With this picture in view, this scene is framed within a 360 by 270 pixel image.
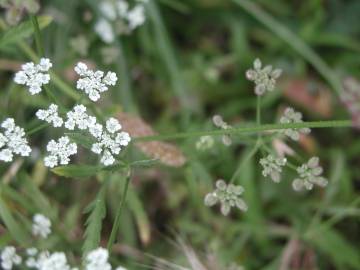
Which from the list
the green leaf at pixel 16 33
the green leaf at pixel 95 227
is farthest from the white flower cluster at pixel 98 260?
the green leaf at pixel 16 33

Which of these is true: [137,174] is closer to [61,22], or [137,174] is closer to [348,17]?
[61,22]

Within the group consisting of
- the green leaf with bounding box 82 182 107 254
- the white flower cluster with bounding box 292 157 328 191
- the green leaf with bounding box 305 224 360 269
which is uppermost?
the green leaf with bounding box 305 224 360 269

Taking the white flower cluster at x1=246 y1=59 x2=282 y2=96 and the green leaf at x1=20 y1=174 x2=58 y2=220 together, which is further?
the green leaf at x1=20 y1=174 x2=58 y2=220

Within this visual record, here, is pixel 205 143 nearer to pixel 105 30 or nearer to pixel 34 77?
pixel 34 77

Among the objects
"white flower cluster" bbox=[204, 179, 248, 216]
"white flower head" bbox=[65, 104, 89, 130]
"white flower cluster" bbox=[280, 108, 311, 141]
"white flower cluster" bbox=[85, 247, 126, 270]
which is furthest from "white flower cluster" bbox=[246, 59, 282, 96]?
"white flower cluster" bbox=[85, 247, 126, 270]

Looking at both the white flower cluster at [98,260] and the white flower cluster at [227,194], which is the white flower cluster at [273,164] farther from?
the white flower cluster at [98,260]

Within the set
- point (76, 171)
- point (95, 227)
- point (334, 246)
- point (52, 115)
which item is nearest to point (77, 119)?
point (52, 115)

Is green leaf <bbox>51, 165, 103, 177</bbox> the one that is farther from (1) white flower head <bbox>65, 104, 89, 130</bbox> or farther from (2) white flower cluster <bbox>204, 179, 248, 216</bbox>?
(2) white flower cluster <bbox>204, 179, 248, 216</bbox>
